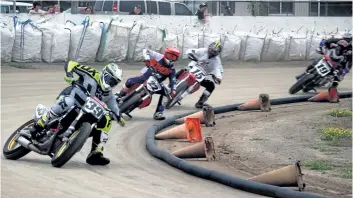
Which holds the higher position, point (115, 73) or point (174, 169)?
point (115, 73)

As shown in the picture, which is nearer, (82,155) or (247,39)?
(82,155)

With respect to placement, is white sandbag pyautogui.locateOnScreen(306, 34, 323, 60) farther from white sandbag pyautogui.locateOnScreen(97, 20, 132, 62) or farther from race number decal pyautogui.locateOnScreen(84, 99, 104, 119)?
race number decal pyautogui.locateOnScreen(84, 99, 104, 119)

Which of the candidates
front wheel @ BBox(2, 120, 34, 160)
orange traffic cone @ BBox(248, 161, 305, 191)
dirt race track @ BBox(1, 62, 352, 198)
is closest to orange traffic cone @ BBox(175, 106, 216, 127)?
dirt race track @ BBox(1, 62, 352, 198)

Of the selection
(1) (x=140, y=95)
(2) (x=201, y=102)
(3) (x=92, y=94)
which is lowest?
(2) (x=201, y=102)

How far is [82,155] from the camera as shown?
1334 cm

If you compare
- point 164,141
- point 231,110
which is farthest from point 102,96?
point 231,110

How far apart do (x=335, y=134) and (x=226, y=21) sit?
17.3 metres

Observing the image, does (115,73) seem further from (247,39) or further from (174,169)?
(247,39)

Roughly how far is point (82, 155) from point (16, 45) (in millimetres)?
13793

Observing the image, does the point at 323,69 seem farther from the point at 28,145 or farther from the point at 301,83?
the point at 28,145

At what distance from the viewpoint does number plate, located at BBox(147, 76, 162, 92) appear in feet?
58.6

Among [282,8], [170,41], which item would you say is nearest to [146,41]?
[170,41]

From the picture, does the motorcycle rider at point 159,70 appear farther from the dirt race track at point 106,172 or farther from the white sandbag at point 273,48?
the white sandbag at point 273,48

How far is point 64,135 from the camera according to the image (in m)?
12.1
